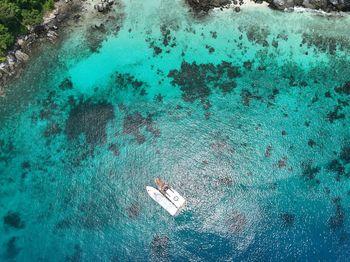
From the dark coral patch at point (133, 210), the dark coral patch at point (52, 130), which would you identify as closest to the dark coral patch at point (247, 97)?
the dark coral patch at point (133, 210)

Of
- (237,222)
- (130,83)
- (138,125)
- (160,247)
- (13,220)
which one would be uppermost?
(130,83)

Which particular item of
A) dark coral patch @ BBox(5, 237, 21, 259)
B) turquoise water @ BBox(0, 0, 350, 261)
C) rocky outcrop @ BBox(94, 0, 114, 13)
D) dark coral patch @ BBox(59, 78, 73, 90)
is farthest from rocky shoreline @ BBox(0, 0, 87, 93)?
dark coral patch @ BBox(5, 237, 21, 259)

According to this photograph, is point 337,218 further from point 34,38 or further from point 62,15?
point 34,38

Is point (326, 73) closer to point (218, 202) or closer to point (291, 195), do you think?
point (291, 195)

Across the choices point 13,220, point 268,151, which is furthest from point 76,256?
point 268,151

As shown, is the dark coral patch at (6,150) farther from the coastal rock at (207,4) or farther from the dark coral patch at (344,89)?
the dark coral patch at (344,89)

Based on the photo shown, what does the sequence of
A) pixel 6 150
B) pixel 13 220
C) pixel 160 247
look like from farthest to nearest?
pixel 6 150 < pixel 13 220 < pixel 160 247
